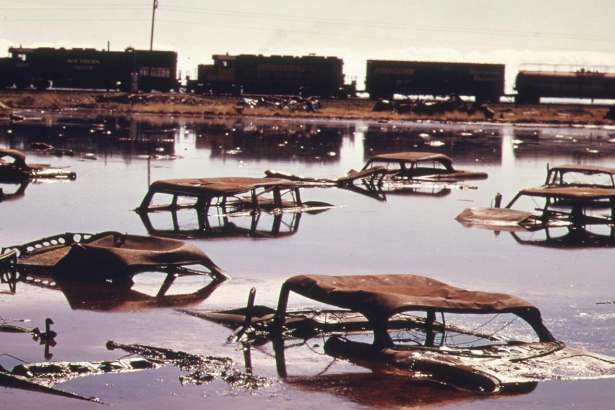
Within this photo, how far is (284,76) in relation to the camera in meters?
86.8

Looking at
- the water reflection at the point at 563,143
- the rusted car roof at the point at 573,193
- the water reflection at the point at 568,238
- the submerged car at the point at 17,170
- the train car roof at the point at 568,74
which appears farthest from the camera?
the train car roof at the point at 568,74

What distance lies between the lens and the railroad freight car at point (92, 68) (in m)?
85.5

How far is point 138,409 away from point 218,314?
3.24 metres

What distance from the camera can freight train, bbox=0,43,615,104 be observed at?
83.6 m

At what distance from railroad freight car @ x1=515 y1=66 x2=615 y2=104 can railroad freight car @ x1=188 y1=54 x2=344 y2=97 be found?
12454 millimetres

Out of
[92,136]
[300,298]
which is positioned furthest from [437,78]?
[300,298]

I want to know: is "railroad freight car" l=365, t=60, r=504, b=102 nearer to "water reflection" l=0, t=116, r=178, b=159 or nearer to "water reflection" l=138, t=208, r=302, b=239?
"water reflection" l=0, t=116, r=178, b=159

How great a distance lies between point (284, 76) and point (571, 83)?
18.6 meters

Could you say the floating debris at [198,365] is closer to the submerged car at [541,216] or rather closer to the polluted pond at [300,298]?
the polluted pond at [300,298]

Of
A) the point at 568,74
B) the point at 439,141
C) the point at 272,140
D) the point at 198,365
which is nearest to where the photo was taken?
the point at 198,365

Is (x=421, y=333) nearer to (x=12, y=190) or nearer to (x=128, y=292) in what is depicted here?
(x=128, y=292)

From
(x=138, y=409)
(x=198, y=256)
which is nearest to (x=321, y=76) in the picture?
(x=198, y=256)

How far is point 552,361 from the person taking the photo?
9625mm

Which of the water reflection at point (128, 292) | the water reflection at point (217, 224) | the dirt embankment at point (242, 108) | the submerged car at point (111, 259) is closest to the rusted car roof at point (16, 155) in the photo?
the water reflection at point (217, 224)
